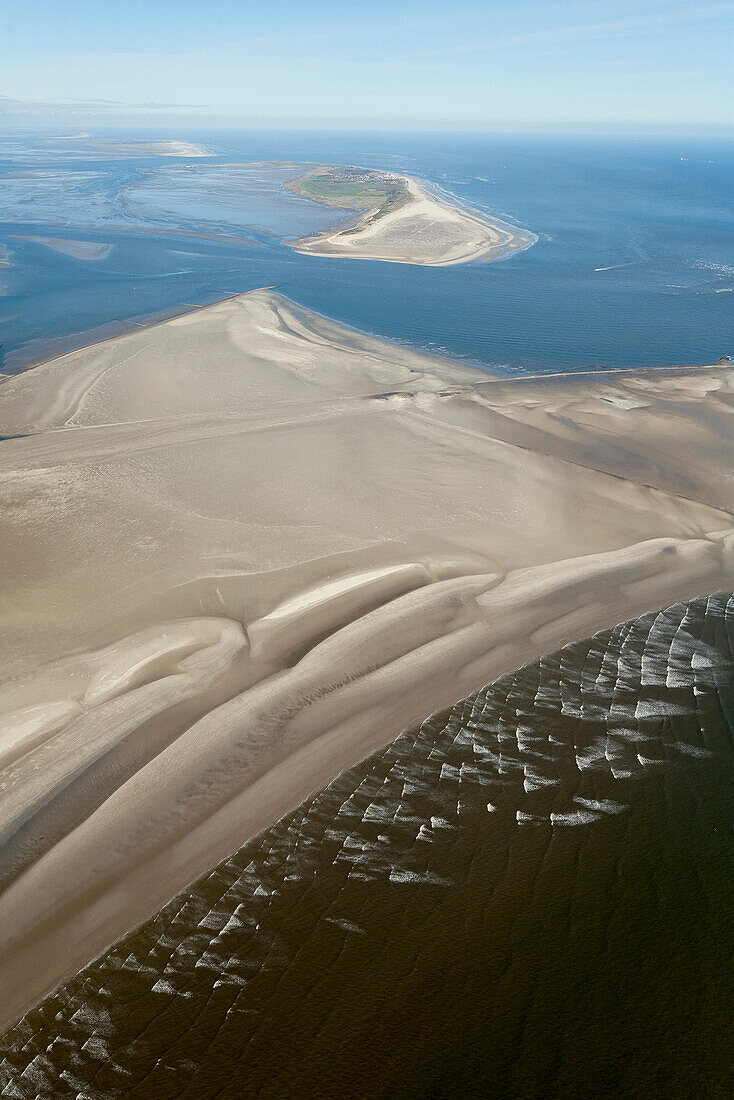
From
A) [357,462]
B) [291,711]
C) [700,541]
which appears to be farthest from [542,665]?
[357,462]

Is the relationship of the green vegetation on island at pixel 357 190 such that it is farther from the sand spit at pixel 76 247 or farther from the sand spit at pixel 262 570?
the sand spit at pixel 262 570

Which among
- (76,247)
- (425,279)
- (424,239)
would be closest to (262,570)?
(425,279)

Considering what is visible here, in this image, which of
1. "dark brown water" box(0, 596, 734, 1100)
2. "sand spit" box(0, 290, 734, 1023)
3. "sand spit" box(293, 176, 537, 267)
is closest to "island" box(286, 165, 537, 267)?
"sand spit" box(293, 176, 537, 267)

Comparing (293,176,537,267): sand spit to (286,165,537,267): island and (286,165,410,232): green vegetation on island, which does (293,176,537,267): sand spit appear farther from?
(286,165,410,232): green vegetation on island

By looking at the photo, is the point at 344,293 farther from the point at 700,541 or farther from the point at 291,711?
the point at 291,711

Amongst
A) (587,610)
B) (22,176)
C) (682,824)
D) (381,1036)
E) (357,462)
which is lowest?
(381,1036)

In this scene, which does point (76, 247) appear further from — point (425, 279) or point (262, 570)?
point (262, 570)

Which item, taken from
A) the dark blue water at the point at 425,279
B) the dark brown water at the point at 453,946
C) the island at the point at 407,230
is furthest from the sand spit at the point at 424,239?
the dark brown water at the point at 453,946
